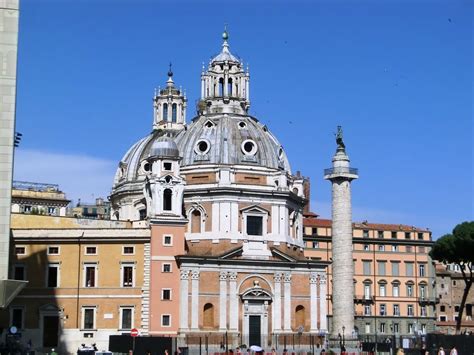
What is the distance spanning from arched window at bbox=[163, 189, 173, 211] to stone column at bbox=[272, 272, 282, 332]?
9049 millimetres

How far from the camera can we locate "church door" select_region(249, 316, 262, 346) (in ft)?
216

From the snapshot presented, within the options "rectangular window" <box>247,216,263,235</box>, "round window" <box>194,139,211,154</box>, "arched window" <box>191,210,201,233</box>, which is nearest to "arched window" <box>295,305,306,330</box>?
"rectangular window" <box>247,216,263,235</box>

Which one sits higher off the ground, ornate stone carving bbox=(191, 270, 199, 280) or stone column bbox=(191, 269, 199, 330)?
ornate stone carving bbox=(191, 270, 199, 280)

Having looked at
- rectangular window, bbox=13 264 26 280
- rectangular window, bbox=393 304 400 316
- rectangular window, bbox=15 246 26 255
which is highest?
rectangular window, bbox=15 246 26 255

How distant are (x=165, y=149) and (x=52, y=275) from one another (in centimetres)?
1225

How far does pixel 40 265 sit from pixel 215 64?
2513cm

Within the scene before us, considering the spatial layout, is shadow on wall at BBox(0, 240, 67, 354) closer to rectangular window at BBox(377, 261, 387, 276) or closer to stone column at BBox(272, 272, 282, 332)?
stone column at BBox(272, 272, 282, 332)

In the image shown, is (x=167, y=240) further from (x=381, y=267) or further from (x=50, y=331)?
(x=381, y=267)

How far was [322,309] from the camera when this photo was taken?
68562 millimetres

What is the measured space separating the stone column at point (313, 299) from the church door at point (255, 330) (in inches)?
157

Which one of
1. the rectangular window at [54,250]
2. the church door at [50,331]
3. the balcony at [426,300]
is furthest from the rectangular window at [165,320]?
the balcony at [426,300]

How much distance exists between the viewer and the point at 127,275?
202 ft

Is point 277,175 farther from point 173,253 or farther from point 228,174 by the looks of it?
point 173,253

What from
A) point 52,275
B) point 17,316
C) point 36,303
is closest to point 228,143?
point 52,275
